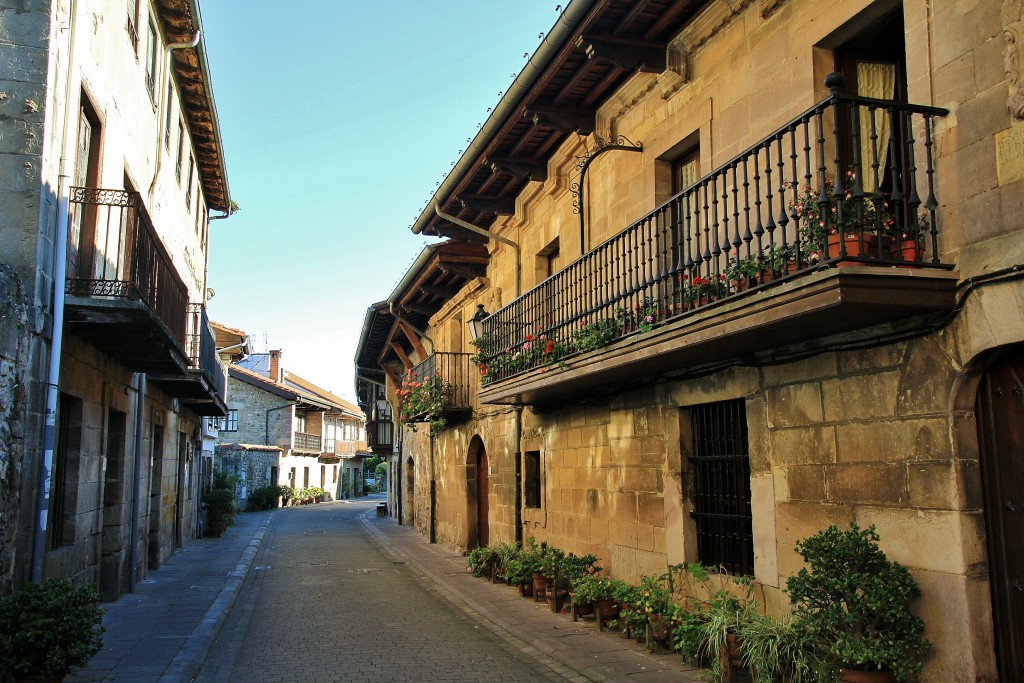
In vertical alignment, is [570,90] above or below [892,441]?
above

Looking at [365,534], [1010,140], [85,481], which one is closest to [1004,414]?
[1010,140]

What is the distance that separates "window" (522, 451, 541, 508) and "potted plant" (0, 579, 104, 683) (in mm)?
7604

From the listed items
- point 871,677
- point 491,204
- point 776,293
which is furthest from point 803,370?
point 491,204

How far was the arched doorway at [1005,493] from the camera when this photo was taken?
4871 millimetres

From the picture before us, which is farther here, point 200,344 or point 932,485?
point 200,344

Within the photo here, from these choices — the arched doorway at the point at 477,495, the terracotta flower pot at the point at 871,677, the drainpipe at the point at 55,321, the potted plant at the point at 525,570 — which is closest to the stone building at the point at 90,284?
the drainpipe at the point at 55,321

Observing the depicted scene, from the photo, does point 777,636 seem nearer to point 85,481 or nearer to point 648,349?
point 648,349

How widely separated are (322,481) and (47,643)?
48902 mm

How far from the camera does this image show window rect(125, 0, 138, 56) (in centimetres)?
1082

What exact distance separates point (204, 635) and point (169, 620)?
121cm

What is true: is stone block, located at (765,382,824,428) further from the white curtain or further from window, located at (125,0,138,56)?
window, located at (125,0,138,56)

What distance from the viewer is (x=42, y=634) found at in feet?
18.4

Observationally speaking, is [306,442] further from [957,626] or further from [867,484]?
[957,626]

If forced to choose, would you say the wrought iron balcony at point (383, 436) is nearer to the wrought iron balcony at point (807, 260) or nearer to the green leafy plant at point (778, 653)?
the wrought iron balcony at point (807, 260)
